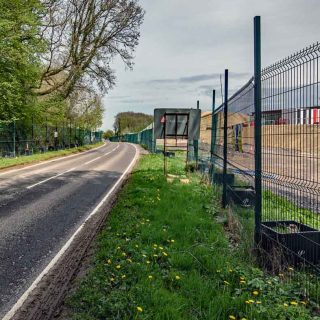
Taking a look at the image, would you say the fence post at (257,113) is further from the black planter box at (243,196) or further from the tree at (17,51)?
the tree at (17,51)

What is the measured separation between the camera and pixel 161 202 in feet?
29.8

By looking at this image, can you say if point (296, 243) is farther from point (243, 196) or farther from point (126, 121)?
point (126, 121)

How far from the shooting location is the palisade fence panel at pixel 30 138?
2628 cm

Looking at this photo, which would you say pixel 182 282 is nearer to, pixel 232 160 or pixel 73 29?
pixel 232 160

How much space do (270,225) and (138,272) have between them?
7.14ft

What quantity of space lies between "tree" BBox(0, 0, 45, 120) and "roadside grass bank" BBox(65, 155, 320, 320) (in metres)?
14.0

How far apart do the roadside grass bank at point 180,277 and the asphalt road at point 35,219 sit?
2.61 ft

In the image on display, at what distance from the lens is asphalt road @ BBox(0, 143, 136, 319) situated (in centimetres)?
516

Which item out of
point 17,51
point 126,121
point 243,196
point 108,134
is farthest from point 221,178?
point 108,134

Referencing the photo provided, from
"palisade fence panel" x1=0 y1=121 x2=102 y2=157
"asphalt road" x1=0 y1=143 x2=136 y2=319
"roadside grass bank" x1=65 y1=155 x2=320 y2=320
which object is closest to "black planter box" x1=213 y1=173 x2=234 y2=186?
"roadside grass bank" x1=65 y1=155 x2=320 y2=320

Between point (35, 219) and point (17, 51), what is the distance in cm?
1402

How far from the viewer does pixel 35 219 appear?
27.0 feet

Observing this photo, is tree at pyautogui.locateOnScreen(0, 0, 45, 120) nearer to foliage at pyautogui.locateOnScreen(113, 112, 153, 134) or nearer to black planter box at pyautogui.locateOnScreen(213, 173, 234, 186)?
black planter box at pyautogui.locateOnScreen(213, 173, 234, 186)

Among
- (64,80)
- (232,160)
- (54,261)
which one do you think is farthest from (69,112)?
(54,261)
